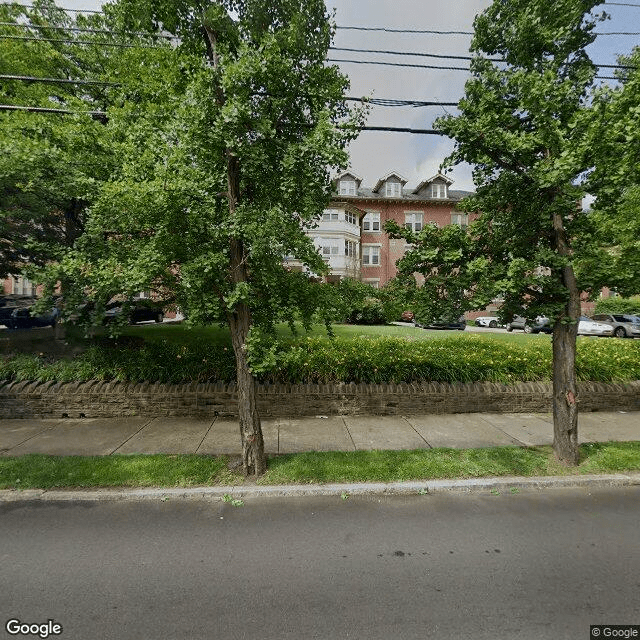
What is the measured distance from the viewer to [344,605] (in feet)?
9.61

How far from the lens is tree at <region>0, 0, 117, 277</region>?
6.51 m

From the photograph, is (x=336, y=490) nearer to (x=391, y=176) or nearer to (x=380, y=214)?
(x=380, y=214)

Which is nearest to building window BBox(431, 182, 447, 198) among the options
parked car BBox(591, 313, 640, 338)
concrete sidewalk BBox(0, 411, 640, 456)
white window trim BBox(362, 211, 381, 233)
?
white window trim BBox(362, 211, 381, 233)

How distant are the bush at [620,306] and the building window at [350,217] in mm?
23709

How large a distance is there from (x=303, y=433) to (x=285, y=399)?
1.18 metres

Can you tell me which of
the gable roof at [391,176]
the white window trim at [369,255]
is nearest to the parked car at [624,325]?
the white window trim at [369,255]

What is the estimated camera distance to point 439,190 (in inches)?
1513

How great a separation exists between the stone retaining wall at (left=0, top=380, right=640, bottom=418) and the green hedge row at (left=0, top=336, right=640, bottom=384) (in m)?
0.26

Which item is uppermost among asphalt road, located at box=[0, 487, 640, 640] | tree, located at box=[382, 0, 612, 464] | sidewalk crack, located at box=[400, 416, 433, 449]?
tree, located at box=[382, 0, 612, 464]

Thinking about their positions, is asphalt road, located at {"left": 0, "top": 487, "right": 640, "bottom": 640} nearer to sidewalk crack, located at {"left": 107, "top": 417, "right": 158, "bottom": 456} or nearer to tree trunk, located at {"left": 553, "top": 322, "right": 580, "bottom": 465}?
tree trunk, located at {"left": 553, "top": 322, "right": 580, "bottom": 465}

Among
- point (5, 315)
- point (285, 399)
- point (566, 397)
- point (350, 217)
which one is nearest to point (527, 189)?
point (566, 397)

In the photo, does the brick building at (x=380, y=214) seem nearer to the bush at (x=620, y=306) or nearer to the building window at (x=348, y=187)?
the building window at (x=348, y=187)

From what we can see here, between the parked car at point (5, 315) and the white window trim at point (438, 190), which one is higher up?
the white window trim at point (438, 190)

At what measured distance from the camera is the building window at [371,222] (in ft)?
126
